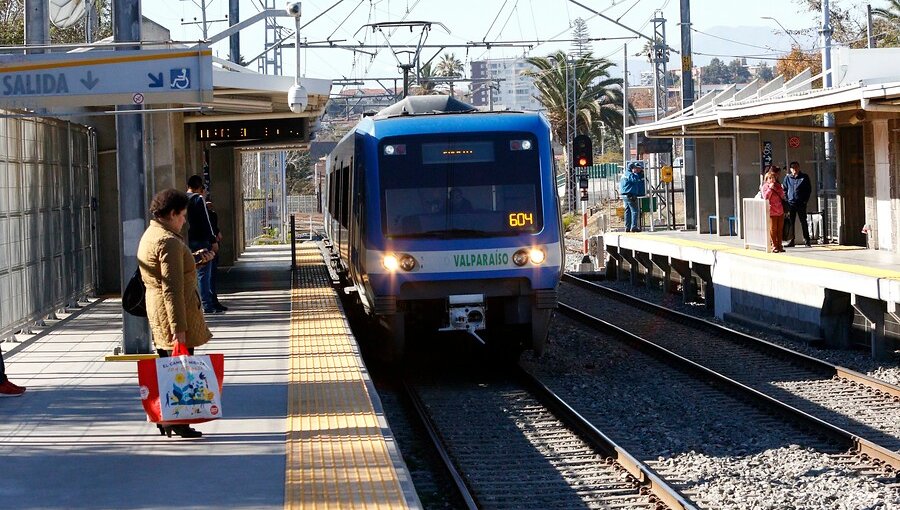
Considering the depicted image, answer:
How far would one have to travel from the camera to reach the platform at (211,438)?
7246 millimetres

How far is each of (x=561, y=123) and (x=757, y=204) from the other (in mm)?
40074

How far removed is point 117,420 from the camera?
32.1 ft

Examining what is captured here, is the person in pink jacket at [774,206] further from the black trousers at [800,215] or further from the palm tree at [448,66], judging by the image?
the palm tree at [448,66]

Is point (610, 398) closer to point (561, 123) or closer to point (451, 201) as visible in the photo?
point (451, 201)

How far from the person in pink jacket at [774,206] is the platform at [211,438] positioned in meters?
8.91

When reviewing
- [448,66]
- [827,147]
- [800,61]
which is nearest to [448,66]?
[448,66]

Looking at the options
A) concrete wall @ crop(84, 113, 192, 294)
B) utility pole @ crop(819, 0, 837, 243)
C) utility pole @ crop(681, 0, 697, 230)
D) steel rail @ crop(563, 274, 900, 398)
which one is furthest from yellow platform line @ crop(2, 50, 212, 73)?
utility pole @ crop(681, 0, 697, 230)

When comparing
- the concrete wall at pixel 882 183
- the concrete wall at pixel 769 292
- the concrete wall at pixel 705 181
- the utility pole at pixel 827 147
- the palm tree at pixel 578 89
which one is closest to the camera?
the concrete wall at pixel 769 292

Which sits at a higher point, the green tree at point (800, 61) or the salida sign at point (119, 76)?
the green tree at point (800, 61)

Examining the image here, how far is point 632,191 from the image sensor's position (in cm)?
3067

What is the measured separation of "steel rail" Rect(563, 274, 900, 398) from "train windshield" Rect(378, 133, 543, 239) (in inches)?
150

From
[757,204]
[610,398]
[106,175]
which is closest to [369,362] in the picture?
[610,398]

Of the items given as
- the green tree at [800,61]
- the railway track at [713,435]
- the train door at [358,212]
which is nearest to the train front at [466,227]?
the train door at [358,212]

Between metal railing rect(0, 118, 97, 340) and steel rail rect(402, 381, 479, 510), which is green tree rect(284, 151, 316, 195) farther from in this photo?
steel rail rect(402, 381, 479, 510)
